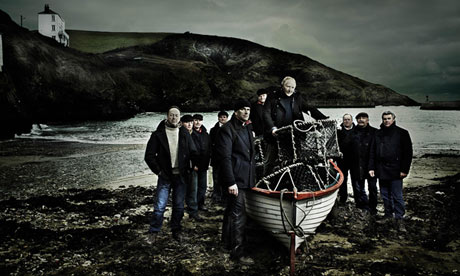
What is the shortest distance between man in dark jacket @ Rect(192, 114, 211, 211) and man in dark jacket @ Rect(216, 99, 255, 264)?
2.33 meters

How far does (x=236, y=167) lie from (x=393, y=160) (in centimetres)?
354

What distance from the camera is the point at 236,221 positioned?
16.1ft

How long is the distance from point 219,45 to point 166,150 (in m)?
157

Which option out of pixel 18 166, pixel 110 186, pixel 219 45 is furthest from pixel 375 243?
pixel 219 45

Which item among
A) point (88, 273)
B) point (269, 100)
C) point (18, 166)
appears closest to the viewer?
point (88, 273)

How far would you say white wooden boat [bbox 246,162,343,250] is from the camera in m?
4.77

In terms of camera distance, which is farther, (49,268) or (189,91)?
(189,91)

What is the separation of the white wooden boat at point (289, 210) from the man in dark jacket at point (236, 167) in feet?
1.43

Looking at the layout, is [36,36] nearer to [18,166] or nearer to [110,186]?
[18,166]

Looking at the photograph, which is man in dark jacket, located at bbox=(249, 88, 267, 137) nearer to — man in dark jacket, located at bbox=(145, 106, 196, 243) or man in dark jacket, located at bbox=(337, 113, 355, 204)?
man in dark jacket, located at bbox=(145, 106, 196, 243)

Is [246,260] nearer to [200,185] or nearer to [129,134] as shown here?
[200,185]

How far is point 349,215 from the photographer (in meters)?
7.20

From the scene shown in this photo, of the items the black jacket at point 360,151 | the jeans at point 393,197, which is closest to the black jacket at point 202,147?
the black jacket at point 360,151

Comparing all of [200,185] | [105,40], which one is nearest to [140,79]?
[105,40]
